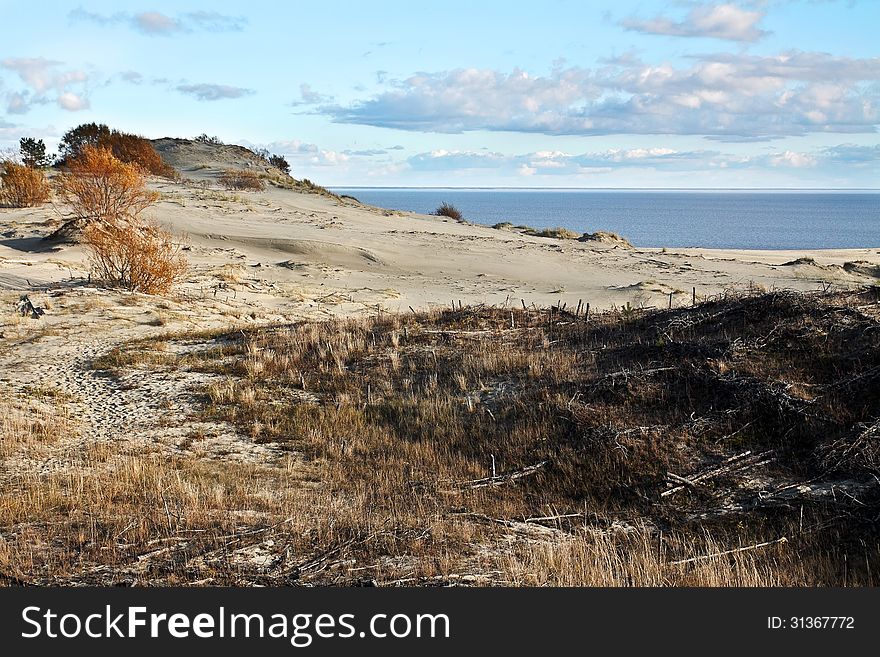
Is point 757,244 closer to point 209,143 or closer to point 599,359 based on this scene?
point 209,143

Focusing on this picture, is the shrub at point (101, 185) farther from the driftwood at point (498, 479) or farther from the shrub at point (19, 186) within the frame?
the driftwood at point (498, 479)

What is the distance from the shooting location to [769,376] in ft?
26.6

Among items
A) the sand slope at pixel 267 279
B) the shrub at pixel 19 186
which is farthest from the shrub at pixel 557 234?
the shrub at pixel 19 186

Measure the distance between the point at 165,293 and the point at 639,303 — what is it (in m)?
10.4

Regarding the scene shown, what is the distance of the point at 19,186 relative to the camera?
2902 centimetres

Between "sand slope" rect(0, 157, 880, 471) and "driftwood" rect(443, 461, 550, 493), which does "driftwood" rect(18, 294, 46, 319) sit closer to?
"sand slope" rect(0, 157, 880, 471)

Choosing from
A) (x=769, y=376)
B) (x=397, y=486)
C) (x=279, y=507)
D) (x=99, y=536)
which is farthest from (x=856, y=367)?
(x=99, y=536)

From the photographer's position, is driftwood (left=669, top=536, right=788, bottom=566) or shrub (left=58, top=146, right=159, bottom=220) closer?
driftwood (left=669, top=536, right=788, bottom=566)

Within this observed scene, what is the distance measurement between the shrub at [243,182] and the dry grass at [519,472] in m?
31.9

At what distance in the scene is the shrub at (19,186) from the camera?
2881 centimetres

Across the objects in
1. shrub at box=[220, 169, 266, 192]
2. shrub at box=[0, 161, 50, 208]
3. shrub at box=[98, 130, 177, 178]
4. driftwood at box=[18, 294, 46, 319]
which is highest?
shrub at box=[98, 130, 177, 178]

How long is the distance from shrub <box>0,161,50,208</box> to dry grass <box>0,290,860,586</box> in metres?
22.2

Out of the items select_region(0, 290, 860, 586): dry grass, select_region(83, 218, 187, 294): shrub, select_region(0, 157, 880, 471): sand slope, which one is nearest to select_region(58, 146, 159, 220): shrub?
select_region(0, 157, 880, 471): sand slope

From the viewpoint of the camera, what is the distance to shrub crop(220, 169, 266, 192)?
41000 millimetres
